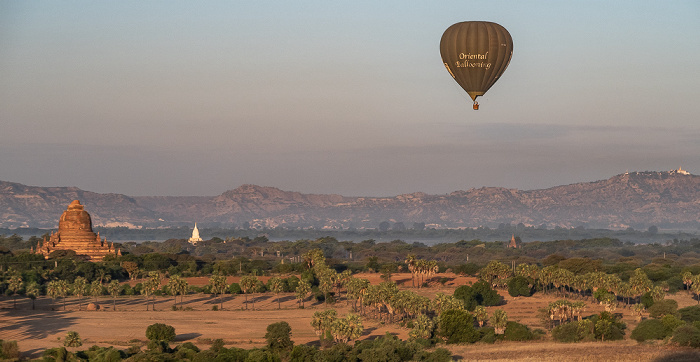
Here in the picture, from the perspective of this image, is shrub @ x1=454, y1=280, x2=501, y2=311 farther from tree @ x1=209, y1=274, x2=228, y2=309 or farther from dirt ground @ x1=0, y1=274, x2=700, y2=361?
tree @ x1=209, y1=274, x2=228, y2=309

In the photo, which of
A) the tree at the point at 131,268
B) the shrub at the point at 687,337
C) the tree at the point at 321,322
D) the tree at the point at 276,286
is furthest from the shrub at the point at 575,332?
the tree at the point at 131,268

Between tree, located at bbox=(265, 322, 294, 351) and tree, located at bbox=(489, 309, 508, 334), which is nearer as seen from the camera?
tree, located at bbox=(265, 322, 294, 351)

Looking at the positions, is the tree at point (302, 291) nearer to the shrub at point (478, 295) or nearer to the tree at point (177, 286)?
the tree at point (177, 286)

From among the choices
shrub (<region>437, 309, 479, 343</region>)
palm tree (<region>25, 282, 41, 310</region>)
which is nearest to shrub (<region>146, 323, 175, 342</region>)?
shrub (<region>437, 309, 479, 343</region>)

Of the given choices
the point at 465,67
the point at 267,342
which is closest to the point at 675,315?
the point at 465,67

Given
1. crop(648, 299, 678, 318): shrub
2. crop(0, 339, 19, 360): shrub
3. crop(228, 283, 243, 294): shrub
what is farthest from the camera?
crop(228, 283, 243, 294): shrub

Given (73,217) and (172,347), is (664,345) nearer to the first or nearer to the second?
(172,347)
